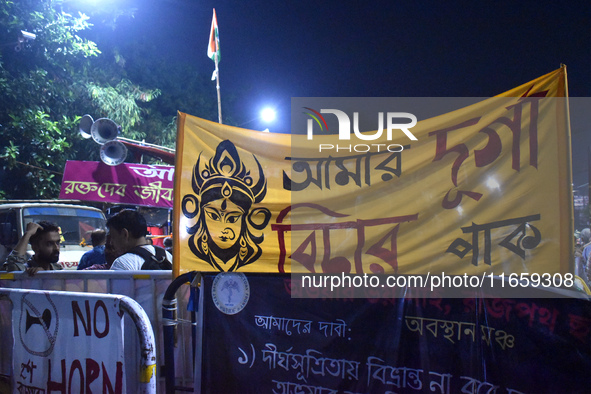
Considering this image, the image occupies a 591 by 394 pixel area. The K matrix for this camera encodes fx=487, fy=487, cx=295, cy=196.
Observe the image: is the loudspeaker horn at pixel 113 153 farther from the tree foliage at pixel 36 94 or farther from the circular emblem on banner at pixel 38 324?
the circular emblem on banner at pixel 38 324

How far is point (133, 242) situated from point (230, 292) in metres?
1.48

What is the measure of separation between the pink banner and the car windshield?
2600 millimetres

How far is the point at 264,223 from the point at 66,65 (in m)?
13.0

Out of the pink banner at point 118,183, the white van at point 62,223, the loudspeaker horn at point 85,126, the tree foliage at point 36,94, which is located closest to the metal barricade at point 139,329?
the white van at point 62,223

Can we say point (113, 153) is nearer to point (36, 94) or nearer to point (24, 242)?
point (36, 94)

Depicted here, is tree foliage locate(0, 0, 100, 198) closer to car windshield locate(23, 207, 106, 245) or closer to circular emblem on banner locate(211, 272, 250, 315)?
car windshield locate(23, 207, 106, 245)

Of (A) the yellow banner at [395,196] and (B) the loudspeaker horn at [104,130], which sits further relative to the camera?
(B) the loudspeaker horn at [104,130]

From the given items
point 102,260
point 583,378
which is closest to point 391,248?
point 583,378

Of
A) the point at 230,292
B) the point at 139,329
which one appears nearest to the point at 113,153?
the point at 230,292

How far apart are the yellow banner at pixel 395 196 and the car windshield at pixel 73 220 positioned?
6.50 m

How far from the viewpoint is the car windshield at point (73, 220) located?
9.58 m

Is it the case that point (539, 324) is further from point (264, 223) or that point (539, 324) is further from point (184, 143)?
point (184, 143)

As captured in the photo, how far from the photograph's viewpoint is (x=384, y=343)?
9.69 feet

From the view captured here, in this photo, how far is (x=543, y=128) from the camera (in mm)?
3586
